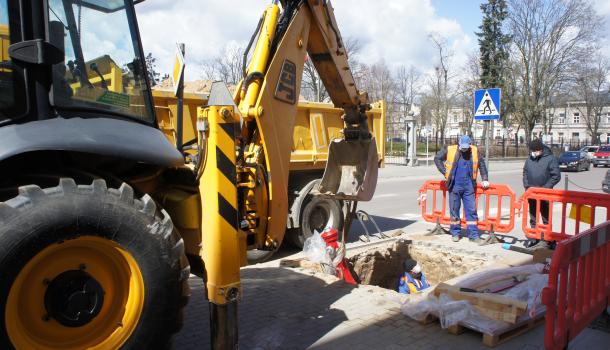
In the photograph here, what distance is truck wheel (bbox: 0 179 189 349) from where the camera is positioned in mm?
2359

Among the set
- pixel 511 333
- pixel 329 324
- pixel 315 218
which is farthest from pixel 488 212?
pixel 329 324

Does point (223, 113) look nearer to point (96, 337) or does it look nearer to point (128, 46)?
point (128, 46)

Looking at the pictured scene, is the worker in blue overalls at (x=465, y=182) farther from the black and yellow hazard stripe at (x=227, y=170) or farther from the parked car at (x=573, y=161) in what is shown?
the parked car at (x=573, y=161)

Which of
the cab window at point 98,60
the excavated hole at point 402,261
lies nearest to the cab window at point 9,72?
the cab window at point 98,60

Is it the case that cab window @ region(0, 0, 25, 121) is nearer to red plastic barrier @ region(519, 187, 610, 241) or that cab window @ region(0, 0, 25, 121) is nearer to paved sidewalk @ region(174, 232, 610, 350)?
paved sidewalk @ region(174, 232, 610, 350)

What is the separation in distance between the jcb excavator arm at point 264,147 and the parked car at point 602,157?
33618 mm

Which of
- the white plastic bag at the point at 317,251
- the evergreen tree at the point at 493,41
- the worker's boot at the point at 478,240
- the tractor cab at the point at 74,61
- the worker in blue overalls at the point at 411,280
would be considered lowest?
the worker in blue overalls at the point at 411,280

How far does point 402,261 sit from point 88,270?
6.01 m

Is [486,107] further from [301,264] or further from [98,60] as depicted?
[98,60]

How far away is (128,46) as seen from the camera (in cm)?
343

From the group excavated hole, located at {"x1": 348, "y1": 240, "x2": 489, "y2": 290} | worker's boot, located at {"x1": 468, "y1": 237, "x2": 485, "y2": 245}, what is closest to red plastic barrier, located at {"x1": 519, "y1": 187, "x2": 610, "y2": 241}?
worker's boot, located at {"x1": 468, "y1": 237, "x2": 485, "y2": 245}

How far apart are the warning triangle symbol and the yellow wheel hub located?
28.5 ft

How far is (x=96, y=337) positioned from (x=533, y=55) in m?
44.4

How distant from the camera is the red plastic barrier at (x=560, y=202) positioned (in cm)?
677
